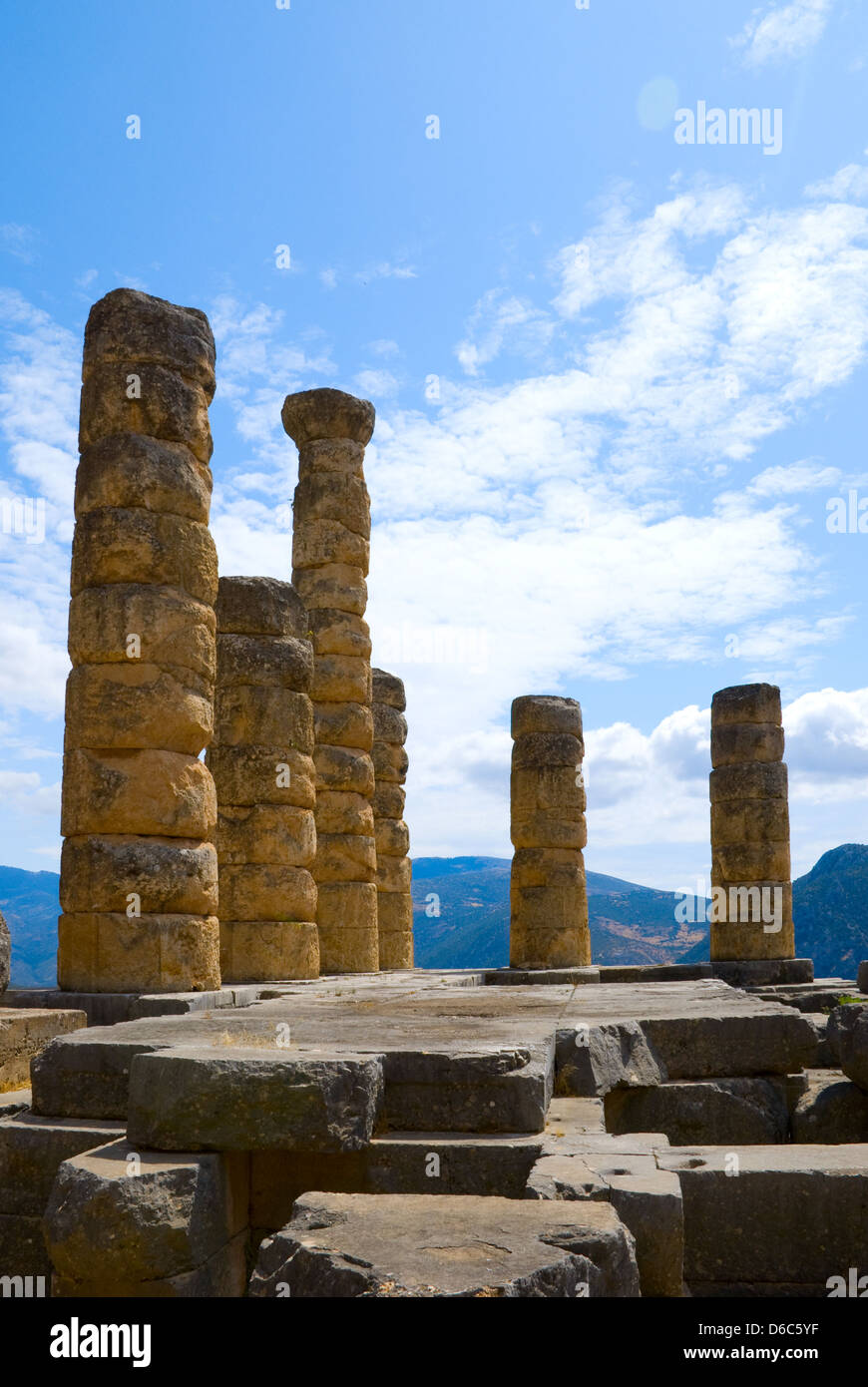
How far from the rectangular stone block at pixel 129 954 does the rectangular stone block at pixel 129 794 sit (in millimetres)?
754

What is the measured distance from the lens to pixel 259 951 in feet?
40.8

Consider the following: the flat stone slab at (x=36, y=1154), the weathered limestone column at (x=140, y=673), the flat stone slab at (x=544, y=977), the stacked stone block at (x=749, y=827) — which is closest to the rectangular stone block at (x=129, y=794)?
the weathered limestone column at (x=140, y=673)

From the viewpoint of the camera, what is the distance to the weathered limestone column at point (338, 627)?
663 inches

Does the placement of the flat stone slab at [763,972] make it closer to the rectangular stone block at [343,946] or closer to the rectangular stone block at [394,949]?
the rectangular stone block at [343,946]

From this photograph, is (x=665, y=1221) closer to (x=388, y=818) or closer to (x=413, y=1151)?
(x=413, y=1151)

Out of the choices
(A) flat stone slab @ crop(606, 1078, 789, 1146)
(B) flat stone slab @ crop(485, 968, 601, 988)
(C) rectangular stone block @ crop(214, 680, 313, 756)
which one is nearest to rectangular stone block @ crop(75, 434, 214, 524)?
(C) rectangular stone block @ crop(214, 680, 313, 756)

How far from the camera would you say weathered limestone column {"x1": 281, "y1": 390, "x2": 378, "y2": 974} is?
1684cm

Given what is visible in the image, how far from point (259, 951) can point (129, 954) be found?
3.08m

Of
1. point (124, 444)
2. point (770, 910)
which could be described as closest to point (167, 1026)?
point (124, 444)

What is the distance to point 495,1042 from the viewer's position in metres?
5.05

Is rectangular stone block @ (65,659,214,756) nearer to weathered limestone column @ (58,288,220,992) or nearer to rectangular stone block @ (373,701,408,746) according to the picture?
weathered limestone column @ (58,288,220,992)

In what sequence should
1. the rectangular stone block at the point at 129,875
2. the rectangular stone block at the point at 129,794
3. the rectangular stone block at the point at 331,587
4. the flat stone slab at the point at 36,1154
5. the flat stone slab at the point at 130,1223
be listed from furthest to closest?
the rectangular stone block at the point at 331,587 < the rectangular stone block at the point at 129,794 < the rectangular stone block at the point at 129,875 < the flat stone slab at the point at 36,1154 < the flat stone slab at the point at 130,1223
